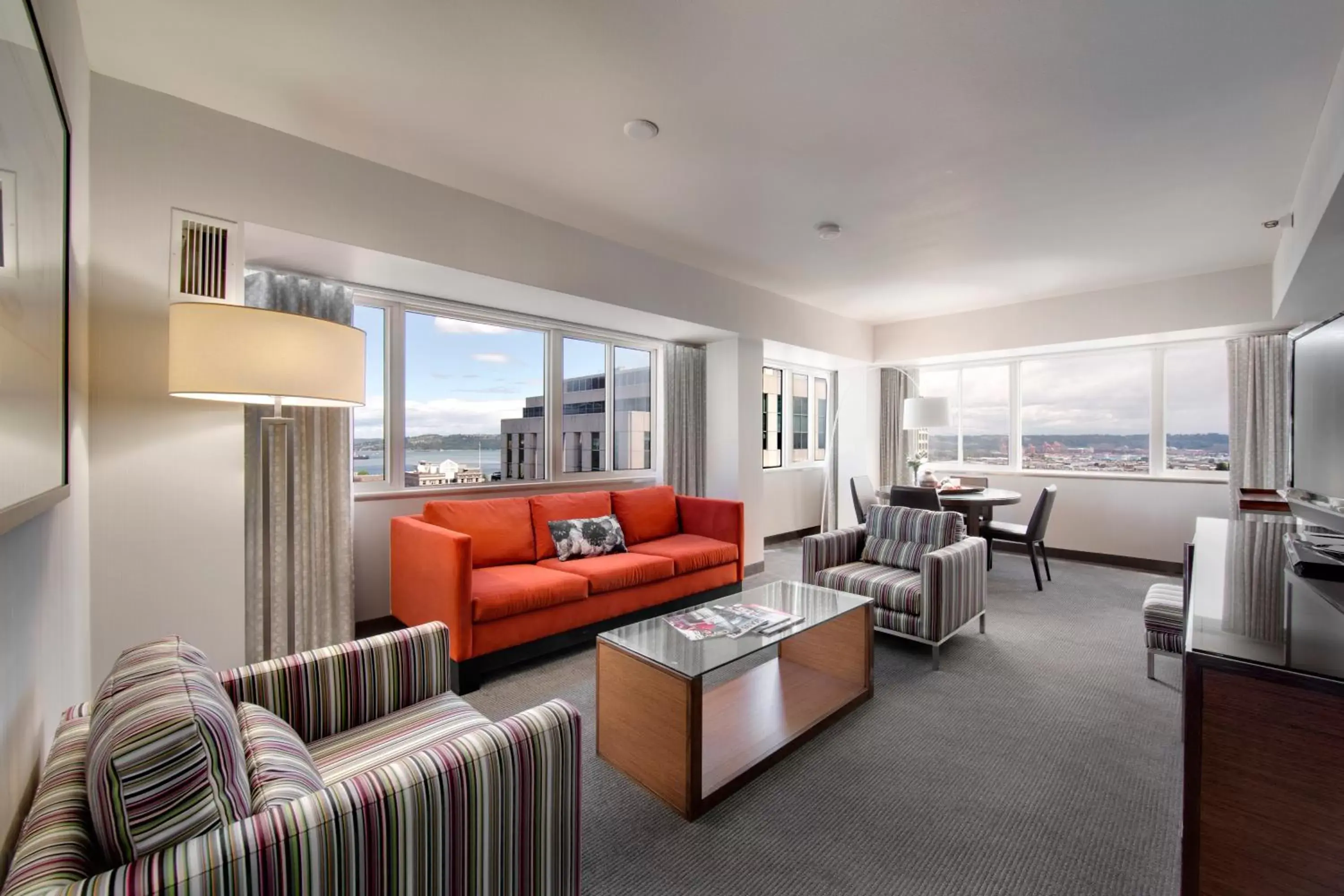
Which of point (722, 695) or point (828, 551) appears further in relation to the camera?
point (828, 551)

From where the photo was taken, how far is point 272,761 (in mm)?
1127

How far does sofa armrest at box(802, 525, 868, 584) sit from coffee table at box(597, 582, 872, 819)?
0.51m

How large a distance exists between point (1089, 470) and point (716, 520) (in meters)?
4.20

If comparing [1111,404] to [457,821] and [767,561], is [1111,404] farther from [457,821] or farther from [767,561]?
[457,821]

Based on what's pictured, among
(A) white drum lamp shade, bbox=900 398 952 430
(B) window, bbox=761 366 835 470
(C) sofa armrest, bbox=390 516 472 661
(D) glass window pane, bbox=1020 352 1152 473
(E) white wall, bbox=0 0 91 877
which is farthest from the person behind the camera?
(B) window, bbox=761 366 835 470

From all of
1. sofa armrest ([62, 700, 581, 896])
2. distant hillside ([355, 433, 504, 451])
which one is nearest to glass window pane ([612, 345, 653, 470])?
distant hillside ([355, 433, 504, 451])

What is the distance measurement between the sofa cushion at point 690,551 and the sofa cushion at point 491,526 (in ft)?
2.53

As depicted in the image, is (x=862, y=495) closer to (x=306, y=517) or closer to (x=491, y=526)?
(x=491, y=526)

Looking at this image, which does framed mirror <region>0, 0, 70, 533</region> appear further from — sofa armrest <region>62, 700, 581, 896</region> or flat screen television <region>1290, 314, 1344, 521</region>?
flat screen television <region>1290, 314, 1344, 521</region>

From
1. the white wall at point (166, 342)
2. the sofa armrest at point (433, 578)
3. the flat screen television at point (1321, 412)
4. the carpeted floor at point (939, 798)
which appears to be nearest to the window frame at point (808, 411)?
the carpeted floor at point (939, 798)

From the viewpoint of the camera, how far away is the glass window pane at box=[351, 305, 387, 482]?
11.2 ft

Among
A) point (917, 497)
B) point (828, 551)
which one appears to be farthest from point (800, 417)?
point (828, 551)

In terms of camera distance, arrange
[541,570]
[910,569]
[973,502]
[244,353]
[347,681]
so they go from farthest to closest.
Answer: [973,502], [910,569], [541,570], [244,353], [347,681]

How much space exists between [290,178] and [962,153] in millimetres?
3069
